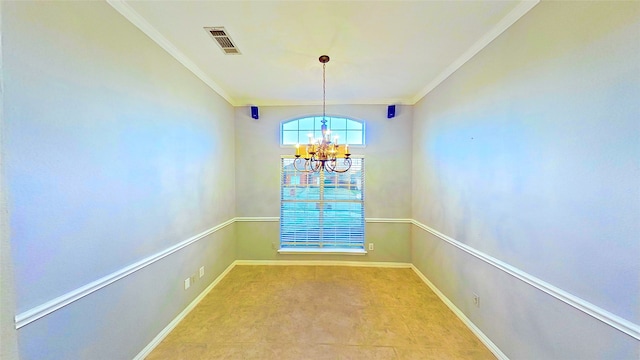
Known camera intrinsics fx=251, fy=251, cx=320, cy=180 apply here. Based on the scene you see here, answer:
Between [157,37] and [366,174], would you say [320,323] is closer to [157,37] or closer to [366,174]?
[366,174]

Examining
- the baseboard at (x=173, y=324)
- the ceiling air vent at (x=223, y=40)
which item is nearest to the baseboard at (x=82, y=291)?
the baseboard at (x=173, y=324)

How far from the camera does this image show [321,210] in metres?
4.47

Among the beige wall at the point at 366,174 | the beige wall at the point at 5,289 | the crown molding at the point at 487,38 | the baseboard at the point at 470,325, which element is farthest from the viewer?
the beige wall at the point at 366,174

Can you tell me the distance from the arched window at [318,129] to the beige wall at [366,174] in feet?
0.43

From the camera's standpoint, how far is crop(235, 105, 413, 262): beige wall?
4.31m

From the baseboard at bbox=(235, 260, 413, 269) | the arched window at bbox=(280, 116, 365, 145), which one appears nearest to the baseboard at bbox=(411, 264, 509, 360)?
the baseboard at bbox=(235, 260, 413, 269)

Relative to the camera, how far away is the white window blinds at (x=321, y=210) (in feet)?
14.5

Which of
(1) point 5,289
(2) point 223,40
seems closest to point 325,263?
(2) point 223,40

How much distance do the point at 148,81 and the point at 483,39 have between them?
10.2 feet

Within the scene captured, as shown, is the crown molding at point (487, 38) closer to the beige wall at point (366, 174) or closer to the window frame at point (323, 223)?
the beige wall at point (366, 174)

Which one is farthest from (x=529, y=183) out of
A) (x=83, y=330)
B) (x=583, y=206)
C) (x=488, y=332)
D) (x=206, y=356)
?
(x=83, y=330)

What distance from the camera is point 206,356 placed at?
7.30 feet

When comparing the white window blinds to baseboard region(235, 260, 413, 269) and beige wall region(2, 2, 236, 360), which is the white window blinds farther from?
beige wall region(2, 2, 236, 360)

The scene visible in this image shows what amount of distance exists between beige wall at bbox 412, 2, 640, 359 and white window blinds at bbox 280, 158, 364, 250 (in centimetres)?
189
